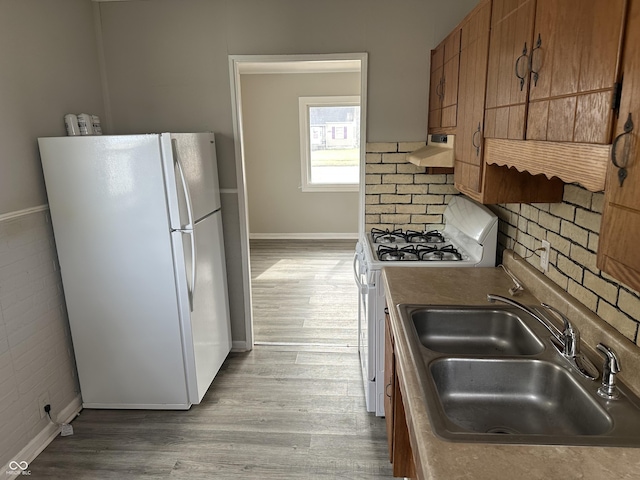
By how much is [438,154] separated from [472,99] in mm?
501

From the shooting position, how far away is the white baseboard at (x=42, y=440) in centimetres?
208

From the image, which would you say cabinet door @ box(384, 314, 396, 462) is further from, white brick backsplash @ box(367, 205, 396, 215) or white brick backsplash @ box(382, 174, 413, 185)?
white brick backsplash @ box(382, 174, 413, 185)

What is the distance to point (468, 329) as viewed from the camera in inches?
70.7

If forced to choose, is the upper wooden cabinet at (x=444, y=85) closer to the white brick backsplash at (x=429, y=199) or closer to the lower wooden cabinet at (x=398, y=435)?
the white brick backsplash at (x=429, y=199)

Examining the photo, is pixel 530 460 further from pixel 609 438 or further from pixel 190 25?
pixel 190 25

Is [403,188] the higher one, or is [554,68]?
[554,68]

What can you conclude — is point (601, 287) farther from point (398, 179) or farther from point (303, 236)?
point (303, 236)

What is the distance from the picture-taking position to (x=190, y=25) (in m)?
2.83

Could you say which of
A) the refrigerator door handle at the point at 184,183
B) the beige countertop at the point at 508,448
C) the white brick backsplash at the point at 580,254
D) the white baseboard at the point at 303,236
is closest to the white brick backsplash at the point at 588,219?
the white brick backsplash at the point at 580,254

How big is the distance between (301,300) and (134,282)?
2063 millimetres

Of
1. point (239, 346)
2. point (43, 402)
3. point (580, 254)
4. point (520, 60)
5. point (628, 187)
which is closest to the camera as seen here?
point (628, 187)

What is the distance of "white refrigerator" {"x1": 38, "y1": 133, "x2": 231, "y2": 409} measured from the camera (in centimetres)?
226

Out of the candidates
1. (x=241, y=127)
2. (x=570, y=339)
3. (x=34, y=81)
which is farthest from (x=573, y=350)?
(x=34, y=81)

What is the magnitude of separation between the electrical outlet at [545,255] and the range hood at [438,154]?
2.16 feet
